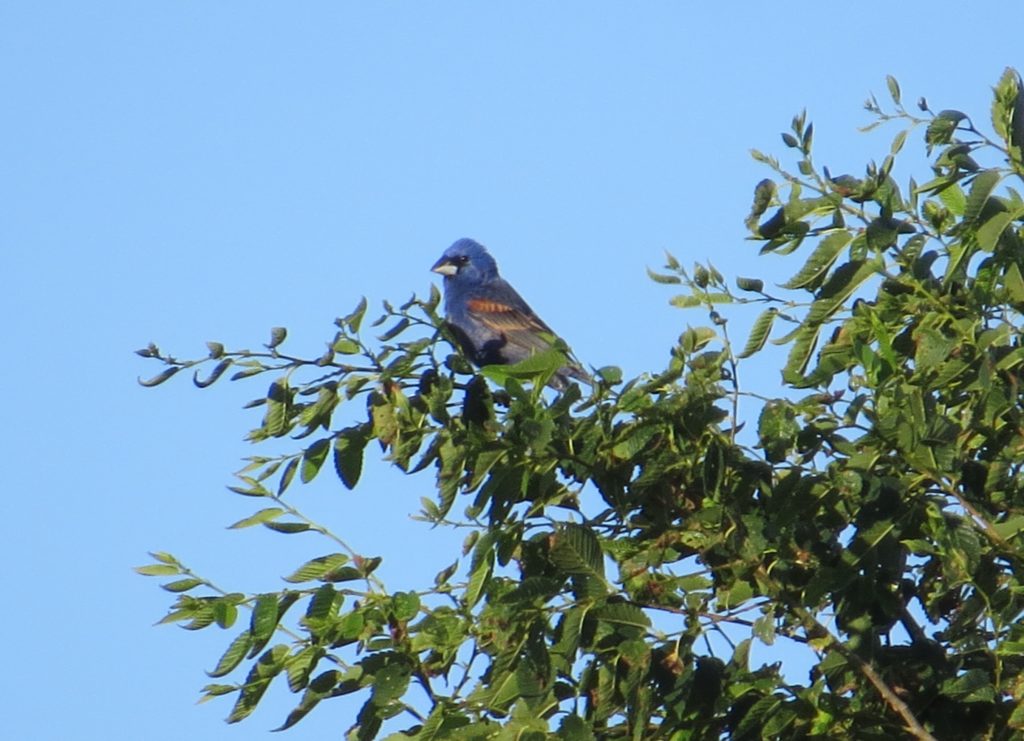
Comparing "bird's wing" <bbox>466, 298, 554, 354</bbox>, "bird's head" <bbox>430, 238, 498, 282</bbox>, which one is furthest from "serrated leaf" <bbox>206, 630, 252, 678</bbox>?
"bird's head" <bbox>430, 238, 498, 282</bbox>

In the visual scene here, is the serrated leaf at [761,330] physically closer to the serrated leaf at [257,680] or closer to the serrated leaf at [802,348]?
the serrated leaf at [802,348]

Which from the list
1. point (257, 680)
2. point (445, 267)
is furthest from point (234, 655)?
point (445, 267)

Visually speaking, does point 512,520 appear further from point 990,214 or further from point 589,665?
point 990,214

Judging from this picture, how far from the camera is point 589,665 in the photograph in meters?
3.68

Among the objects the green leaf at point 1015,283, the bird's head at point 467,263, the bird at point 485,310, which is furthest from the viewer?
the bird's head at point 467,263

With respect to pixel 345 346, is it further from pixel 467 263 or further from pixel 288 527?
pixel 467 263

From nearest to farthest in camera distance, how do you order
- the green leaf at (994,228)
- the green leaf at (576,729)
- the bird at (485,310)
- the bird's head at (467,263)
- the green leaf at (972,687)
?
the green leaf at (576,729) → the green leaf at (972,687) → the green leaf at (994,228) → the bird at (485,310) → the bird's head at (467,263)

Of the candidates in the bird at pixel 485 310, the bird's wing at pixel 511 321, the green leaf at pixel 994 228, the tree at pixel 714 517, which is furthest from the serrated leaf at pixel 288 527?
the bird's wing at pixel 511 321

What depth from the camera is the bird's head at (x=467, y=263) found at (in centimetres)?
1164

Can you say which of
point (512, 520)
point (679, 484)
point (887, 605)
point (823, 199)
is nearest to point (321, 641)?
point (512, 520)

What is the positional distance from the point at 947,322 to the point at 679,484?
2.71 ft

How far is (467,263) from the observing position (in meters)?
11.8

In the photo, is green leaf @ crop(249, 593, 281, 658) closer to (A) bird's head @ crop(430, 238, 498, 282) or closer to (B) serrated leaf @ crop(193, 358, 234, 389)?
(B) serrated leaf @ crop(193, 358, 234, 389)

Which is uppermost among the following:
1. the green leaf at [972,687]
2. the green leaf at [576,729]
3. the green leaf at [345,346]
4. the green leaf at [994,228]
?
the green leaf at [994,228]
